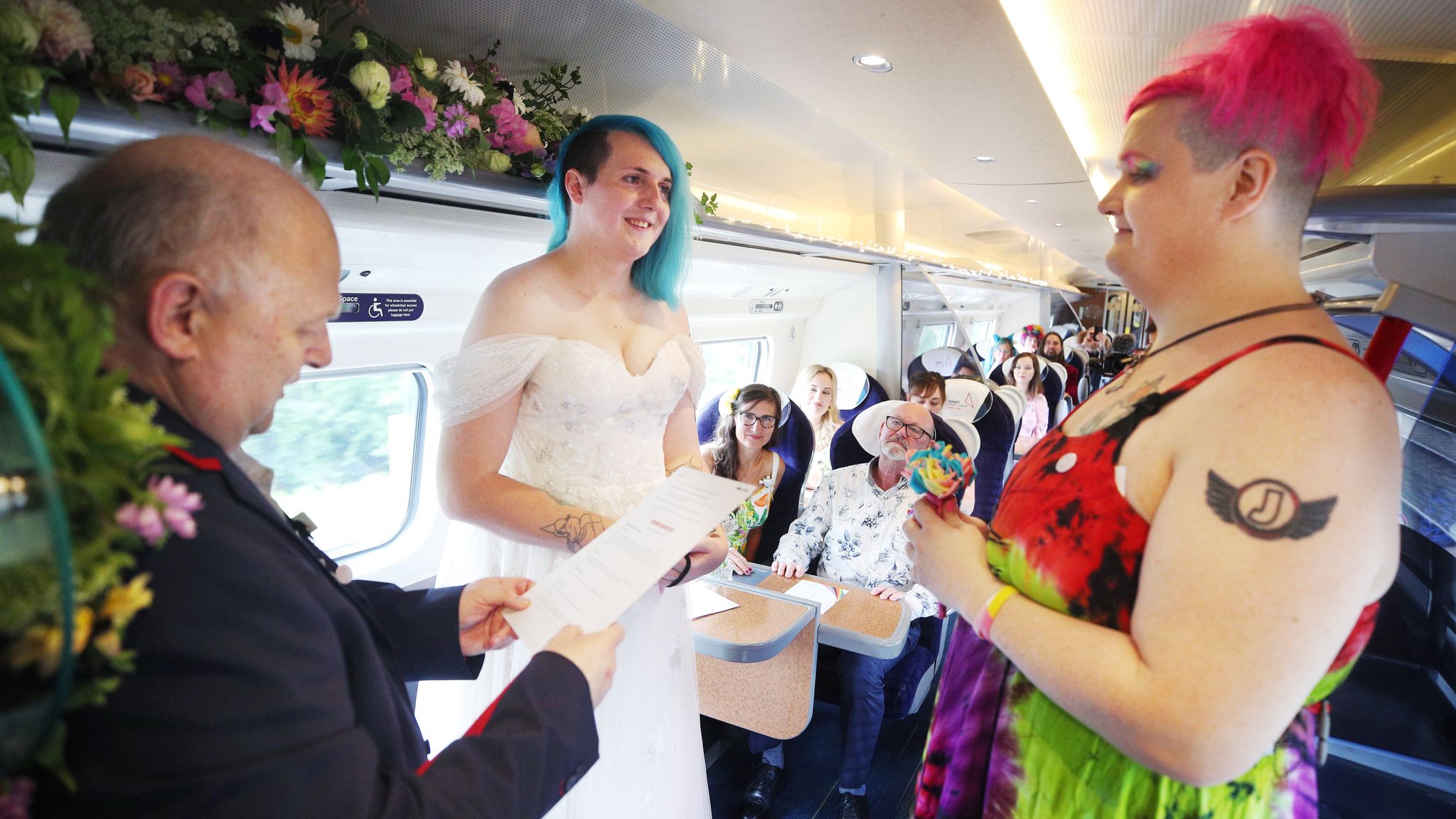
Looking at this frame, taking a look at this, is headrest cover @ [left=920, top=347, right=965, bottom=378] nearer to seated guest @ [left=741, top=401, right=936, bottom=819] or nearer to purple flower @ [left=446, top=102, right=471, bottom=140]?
seated guest @ [left=741, top=401, right=936, bottom=819]

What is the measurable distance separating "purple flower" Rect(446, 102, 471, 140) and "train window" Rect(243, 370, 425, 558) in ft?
5.03

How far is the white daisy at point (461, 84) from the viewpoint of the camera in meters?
1.96

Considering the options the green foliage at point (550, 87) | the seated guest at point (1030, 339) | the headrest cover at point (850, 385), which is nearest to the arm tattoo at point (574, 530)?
the green foliage at point (550, 87)

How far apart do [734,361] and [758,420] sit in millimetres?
2378

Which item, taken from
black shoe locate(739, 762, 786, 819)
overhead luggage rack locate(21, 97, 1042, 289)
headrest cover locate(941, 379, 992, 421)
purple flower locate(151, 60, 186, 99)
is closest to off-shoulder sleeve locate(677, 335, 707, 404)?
overhead luggage rack locate(21, 97, 1042, 289)

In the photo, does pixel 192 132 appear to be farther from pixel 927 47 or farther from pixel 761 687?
pixel 761 687

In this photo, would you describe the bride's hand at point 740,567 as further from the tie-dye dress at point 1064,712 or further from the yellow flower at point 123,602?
the yellow flower at point 123,602

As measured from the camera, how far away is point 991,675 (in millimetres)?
1239

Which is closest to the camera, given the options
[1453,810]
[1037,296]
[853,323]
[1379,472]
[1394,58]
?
[1379,472]

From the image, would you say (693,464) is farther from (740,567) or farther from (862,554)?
(862,554)

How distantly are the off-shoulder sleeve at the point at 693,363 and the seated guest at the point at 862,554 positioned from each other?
4.41 feet

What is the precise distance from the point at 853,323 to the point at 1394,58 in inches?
170

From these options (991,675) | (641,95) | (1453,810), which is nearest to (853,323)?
(641,95)

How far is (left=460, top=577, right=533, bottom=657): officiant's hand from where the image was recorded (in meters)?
1.40
